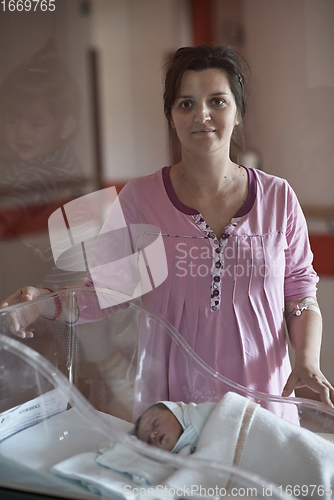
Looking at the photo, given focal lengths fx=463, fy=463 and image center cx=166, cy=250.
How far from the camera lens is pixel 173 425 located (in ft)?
2.29

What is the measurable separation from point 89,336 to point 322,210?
70 cm

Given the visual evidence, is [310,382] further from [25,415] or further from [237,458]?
[25,415]

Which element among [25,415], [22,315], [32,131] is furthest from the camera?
[32,131]

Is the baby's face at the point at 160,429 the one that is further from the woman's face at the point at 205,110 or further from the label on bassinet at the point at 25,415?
the woman's face at the point at 205,110

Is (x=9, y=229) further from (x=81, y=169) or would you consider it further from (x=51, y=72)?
(x=51, y=72)

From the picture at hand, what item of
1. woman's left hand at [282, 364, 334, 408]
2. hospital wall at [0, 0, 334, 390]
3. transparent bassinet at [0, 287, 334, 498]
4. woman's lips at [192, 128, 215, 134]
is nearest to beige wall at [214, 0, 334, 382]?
hospital wall at [0, 0, 334, 390]

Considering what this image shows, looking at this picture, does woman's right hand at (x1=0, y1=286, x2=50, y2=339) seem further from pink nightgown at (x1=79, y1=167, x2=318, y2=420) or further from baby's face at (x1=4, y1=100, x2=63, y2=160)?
baby's face at (x1=4, y1=100, x2=63, y2=160)

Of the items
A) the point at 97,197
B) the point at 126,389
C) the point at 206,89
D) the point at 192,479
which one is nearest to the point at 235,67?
the point at 206,89

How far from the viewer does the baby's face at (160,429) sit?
2.19 feet

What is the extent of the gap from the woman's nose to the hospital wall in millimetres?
273

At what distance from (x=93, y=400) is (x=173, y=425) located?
0.16 meters

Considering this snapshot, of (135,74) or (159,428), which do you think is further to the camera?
(135,74)

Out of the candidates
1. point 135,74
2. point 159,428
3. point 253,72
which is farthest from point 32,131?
point 159,428

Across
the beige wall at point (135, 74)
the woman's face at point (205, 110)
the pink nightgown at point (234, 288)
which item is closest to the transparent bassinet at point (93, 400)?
the pink nightgown at point (234, 288)
